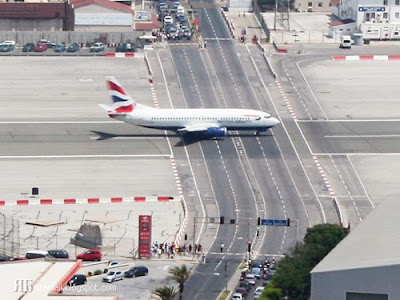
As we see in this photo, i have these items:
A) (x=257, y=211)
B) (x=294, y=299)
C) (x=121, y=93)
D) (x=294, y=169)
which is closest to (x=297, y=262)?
(x=294, y=299)

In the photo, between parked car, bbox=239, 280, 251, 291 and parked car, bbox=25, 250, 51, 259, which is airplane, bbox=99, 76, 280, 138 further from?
parked car, bbox=239, 280, 251, 291

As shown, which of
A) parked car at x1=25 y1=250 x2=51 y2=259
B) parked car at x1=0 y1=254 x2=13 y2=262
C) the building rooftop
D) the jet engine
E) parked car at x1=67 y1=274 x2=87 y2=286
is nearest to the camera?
the building rooftop

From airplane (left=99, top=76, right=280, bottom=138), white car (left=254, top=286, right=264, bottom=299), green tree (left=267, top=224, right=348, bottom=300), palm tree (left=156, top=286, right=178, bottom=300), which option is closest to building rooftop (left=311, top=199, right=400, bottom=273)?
green tree (left=267, top=224, right=348, bottom=300)

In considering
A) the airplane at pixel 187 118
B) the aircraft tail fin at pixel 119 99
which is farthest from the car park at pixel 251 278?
the aircraft tail fin at pixel 119 99

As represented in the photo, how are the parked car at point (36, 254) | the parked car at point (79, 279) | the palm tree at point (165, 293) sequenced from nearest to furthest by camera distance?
the palm tree at point (165, 293), the parked car at point (79, 279), the parked car at point (36, 254)

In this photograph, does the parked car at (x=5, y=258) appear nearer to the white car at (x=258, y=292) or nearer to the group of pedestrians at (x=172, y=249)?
the group of pedestrians at (x=172, y=249)
